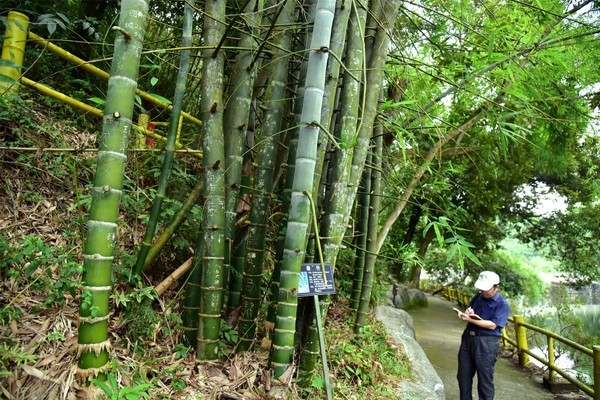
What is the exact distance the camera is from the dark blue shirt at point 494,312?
11.1ft

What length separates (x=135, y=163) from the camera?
336cm

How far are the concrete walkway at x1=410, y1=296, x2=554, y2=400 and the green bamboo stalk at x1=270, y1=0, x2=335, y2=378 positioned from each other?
2.99 m

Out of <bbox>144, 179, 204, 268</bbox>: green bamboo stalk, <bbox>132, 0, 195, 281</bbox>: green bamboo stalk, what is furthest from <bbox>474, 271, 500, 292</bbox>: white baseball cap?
<bbox>132, 0, 195, 281</bbox>: green bamboo stalk

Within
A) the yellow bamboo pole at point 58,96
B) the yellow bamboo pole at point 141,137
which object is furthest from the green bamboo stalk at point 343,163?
the yellow bamboo pole at point 58,96

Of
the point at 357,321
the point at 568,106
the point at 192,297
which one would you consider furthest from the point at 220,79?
the point at 568,106

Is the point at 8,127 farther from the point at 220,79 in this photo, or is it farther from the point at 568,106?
the point at 568,106

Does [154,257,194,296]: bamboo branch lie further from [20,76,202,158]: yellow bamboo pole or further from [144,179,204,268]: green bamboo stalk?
[20,76,202,158]: yellow bamboo pole

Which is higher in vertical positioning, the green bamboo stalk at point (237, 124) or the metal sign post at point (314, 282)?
the green bamboo stalk at point (237, 124)

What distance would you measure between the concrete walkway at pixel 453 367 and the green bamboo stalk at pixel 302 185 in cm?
299

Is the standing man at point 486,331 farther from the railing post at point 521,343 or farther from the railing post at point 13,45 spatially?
the railing post at point 13,45

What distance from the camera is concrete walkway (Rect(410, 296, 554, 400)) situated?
184 inches

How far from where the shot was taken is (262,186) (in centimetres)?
252

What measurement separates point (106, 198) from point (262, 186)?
101cm

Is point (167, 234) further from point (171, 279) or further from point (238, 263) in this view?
point (238, 263)
